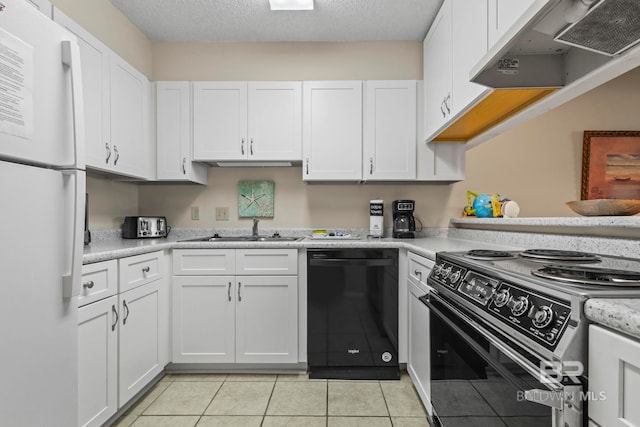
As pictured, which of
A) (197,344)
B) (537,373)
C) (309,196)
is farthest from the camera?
(309,196)

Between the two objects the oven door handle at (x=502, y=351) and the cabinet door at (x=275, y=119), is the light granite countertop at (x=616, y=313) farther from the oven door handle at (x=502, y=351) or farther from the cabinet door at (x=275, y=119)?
the cabinet door at (x=275, y=119)

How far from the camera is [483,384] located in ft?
3.47

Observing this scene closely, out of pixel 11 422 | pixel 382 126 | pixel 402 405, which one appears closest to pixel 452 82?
pixel 382 126

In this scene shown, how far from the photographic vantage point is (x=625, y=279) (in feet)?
2.70

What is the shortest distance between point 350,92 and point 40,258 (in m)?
2.28

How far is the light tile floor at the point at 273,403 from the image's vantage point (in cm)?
181

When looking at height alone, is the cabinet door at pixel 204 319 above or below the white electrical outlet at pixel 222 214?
below

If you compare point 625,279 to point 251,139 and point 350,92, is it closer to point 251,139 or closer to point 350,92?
point 350,92

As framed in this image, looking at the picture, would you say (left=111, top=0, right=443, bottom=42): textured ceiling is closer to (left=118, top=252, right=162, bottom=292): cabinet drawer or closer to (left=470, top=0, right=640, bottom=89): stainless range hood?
(left=470, top=0, right=640, bottom=89): stainless range hood

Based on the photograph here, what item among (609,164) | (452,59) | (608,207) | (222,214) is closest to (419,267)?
(608,207)

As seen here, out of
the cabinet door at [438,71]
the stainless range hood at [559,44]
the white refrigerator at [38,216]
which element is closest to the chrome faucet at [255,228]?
the cabinet door at [438,71]

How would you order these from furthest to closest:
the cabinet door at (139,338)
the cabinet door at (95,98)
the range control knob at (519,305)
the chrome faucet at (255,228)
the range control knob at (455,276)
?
1. the chrome faucet at (255,228)
2. the cabinet door at (95,98)
3. the cabinet door at (139,338)
4. the range control knob at (455,276)
5. the range control knob at (519,305)

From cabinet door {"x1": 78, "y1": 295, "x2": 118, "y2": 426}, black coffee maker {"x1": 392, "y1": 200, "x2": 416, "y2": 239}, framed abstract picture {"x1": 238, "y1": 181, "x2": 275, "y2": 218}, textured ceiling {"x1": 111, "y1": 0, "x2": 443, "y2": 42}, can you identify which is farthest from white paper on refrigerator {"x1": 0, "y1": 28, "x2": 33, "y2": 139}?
black coffee maker {"x1": 392, "y1": 200, "x2": 416, "y2": 239}

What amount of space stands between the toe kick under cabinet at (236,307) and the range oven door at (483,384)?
103 centimetres
